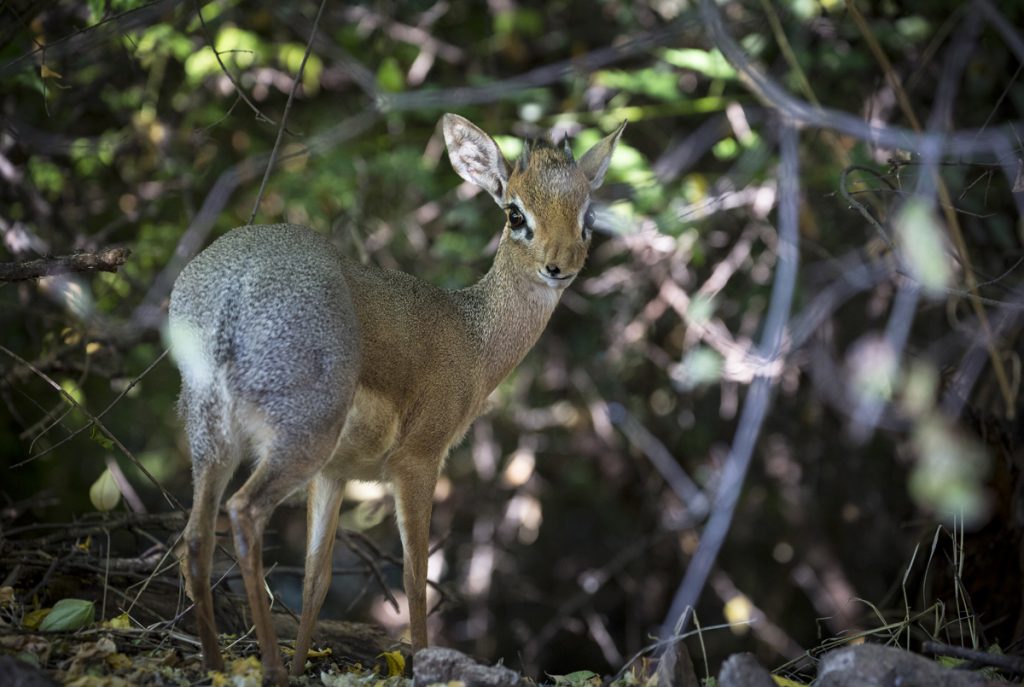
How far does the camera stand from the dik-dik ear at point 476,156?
4.53 m

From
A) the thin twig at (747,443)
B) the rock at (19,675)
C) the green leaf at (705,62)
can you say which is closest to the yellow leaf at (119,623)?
the rock at (19,675)

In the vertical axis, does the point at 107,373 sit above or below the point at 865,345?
above

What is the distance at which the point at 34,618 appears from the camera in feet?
11.3

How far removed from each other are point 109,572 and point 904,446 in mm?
4468

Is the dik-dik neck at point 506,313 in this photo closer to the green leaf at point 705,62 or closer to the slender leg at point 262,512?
the slender leg at point 262,512

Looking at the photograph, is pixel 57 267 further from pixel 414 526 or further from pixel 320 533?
pixel 414 526

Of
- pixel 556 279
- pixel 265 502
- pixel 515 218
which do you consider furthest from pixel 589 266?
pixel 265 502

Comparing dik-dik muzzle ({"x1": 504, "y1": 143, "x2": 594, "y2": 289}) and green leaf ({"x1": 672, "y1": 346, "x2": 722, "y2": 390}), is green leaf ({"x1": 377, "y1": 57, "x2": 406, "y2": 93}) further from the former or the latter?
green leaf ({"x1": 672, "y1": 346, "x2": 722, "y2": 390})

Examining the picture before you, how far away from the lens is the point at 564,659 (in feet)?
23.6

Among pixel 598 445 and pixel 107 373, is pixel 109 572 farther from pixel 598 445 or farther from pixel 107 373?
pixel 598 445

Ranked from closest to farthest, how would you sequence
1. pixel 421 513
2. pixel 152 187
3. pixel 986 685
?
1. pixel 986 685
2. pixel 421 513
3. pixel 152 187

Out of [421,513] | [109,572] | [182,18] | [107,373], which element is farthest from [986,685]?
[182,18]

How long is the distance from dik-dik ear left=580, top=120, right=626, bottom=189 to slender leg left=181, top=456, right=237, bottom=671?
213 cm

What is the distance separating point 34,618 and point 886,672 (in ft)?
8.34
